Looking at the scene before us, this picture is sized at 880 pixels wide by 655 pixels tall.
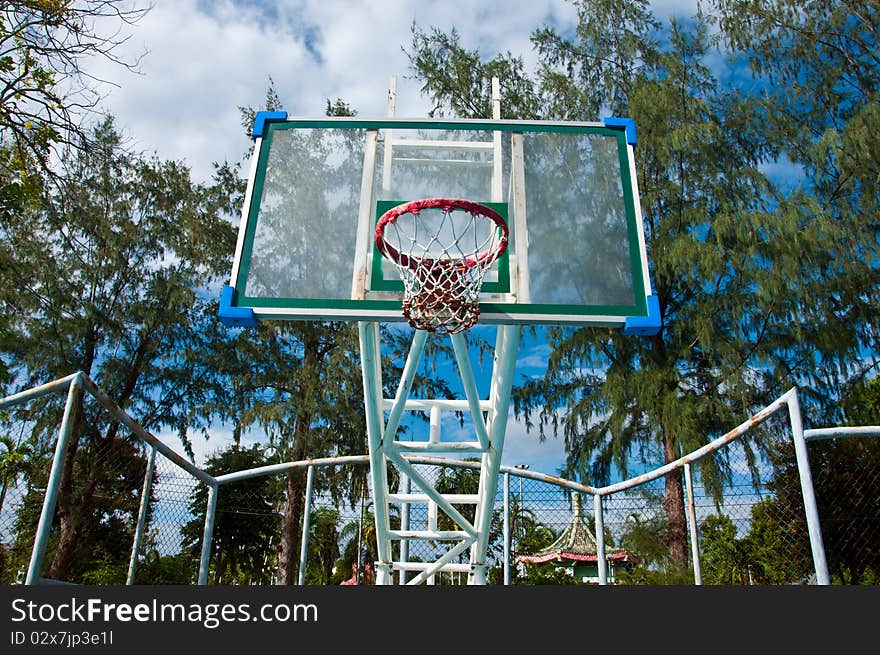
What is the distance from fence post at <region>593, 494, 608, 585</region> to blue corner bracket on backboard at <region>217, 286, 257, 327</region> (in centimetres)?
410

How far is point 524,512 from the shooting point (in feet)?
27.2

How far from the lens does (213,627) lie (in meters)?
2.57

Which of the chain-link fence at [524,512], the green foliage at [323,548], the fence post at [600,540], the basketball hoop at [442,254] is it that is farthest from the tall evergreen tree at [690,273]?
the green foliage at [323,548]

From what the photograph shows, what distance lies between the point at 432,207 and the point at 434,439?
2259 millimetres

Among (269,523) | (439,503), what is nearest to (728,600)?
(439,503)

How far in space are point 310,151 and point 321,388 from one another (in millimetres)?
8598

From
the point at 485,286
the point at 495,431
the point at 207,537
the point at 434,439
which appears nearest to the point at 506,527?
the point at 434,439

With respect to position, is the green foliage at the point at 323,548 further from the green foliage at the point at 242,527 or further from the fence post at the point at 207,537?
the fence post at the point at 207,537

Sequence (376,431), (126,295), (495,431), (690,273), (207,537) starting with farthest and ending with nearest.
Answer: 1. (126,295)
2. (690,273)
3. (207,537)
4. (495,431)
5. (376,431)

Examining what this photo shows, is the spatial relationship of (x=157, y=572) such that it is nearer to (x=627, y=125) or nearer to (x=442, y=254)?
(x=442, y=254)

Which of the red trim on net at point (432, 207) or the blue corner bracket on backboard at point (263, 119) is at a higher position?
the blue corner bracket on backboard at point (263, 119)

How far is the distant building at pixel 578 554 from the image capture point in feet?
25.0

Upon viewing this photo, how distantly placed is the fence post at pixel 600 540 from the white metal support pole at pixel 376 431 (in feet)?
6.63

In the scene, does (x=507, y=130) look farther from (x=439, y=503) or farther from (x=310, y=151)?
(x=439, y=503)
